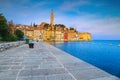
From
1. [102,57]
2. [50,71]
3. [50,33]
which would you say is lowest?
[102,57]

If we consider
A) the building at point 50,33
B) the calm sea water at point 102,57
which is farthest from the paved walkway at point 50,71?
the building at point 50,33

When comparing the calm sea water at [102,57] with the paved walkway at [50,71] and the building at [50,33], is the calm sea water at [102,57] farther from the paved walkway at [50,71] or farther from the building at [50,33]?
the building at [50,33]

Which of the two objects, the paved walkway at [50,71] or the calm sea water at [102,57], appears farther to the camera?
the calm sea water at [102,57]

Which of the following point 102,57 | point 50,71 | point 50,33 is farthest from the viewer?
point 50,33

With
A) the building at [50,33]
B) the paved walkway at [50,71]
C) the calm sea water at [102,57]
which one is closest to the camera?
the paved walkway at [50,71]

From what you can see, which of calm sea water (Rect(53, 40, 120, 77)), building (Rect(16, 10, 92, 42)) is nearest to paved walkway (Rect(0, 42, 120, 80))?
calm sea water (Rect(53, 40, 120, 77))

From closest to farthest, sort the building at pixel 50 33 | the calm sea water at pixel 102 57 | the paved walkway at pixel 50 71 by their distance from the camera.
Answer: the paved walkway at pixel 50 71 < the calm sea water at pixel 102 57 < the building at pixel 50 33

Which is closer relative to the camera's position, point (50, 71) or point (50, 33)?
point (50, 71)

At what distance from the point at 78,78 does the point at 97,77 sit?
0.72 m

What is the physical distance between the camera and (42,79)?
15.7ft

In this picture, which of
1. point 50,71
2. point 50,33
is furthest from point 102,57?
point 50,33

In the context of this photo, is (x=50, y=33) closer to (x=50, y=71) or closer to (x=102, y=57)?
(x=102, y=57)

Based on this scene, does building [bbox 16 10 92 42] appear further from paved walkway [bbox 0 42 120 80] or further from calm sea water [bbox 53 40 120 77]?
paved walkway [bbox 0 42 120 80]

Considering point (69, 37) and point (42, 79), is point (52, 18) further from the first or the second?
point (42, 79)
